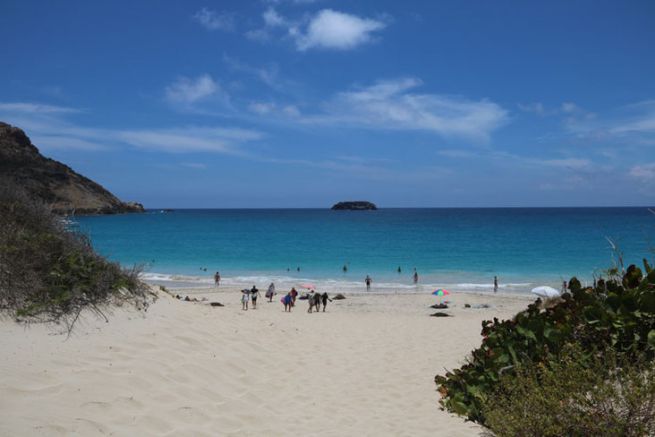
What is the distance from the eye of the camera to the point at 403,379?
28.0 feet

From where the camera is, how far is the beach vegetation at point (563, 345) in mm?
4883

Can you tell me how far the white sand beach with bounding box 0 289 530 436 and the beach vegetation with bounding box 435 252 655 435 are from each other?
610 millimetres

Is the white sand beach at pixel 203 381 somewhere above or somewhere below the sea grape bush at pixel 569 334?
below

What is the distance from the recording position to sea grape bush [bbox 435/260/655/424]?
5184 millimetres

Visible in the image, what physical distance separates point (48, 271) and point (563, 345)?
837cm

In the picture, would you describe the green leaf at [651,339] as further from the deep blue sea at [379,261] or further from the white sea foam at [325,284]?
the white sea foam at [325,284]

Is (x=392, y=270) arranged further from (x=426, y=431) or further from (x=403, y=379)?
(x=426, y=431)

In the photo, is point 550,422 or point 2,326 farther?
point 2,326

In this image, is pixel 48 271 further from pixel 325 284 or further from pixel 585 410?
pixel 325 284

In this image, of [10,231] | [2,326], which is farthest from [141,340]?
[10,231]

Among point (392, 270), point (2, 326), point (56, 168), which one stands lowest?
point (392, 270)

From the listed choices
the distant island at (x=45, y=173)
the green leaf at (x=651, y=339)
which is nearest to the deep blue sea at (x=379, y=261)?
the green leaf at (x=651, y=339)

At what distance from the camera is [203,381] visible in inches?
265

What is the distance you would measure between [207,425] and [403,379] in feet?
14.8
